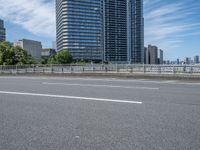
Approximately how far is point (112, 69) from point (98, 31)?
4561 inches

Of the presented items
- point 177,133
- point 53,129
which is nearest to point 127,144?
point 177,133

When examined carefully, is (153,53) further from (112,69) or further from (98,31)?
(112,69)

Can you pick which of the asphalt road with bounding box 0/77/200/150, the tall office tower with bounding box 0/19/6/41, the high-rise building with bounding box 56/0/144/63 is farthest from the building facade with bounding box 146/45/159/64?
the asphalt road with bounding box 0/77/200/150

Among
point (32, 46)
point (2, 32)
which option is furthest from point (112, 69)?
point (32, 46)

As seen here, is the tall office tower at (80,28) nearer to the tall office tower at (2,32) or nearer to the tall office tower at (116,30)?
the tall office tower at (116,30)

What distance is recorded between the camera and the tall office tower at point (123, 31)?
411ft

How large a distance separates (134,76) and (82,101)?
49.4ft

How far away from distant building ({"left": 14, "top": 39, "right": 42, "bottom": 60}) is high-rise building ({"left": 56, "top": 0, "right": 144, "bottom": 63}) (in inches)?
802

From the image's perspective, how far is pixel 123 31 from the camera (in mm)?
135750

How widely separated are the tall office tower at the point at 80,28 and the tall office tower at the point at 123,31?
11661 mm

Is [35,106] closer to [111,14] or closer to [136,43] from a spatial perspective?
[111,14]

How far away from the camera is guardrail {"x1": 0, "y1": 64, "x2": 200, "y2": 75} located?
79.7ft

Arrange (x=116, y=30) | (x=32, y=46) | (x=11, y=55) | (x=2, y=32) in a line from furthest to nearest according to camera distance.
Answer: (x=32, y=46), (x=2, y=32), (x=116, y=30), (x=11, y=55)

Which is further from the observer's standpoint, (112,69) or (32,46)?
(32,46)
